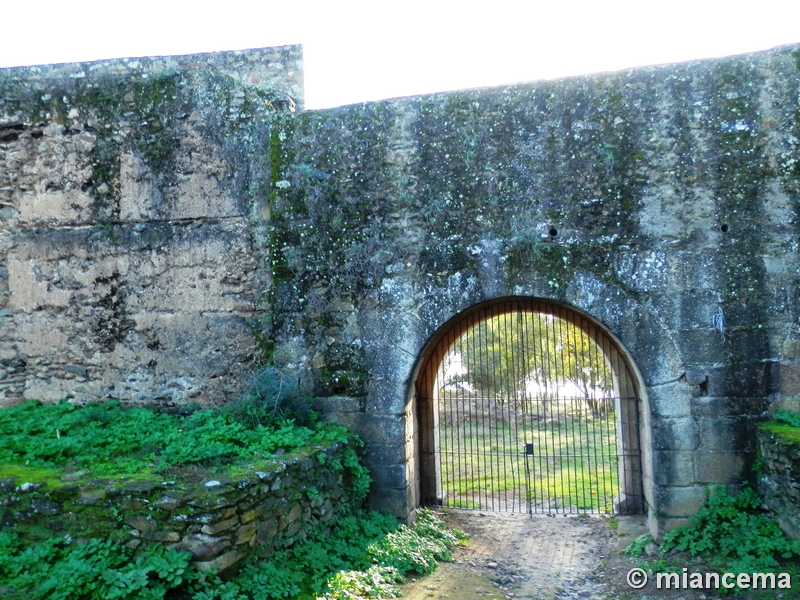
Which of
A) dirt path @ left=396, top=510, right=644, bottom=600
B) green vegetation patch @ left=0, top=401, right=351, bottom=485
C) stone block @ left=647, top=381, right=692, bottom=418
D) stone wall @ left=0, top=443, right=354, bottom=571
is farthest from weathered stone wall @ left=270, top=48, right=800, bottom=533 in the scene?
stone wall @ left=0, top=443, right=354, bottom=571

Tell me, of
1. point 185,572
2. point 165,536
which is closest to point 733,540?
point 185,572

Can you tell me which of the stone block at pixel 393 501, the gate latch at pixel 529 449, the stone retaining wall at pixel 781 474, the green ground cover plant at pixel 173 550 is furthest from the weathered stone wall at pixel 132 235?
the stone retaining wall at pixel 781 474

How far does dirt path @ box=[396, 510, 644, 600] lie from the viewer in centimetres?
501

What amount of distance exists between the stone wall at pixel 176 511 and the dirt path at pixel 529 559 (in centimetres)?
131

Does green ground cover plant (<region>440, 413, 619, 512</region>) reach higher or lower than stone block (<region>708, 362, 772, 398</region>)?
lower

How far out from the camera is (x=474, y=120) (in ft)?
18.6

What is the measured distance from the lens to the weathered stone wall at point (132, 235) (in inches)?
244

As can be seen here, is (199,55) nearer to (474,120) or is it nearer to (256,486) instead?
(474,120)

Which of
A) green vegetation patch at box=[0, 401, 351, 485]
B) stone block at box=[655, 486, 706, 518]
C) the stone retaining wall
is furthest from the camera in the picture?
stone block at box=[655, 486, 706, 518]

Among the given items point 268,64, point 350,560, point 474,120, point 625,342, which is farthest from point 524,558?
point 268,64

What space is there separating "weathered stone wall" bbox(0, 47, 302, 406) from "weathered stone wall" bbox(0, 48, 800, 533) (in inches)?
0.9

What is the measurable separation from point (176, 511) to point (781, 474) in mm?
4268

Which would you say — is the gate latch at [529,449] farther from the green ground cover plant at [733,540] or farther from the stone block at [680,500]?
the green ground cover plant at [733,540]

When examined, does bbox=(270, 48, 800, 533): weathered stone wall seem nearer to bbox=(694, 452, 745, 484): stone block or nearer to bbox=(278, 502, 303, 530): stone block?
bbox=(694, 452, 745, 484): stone block
